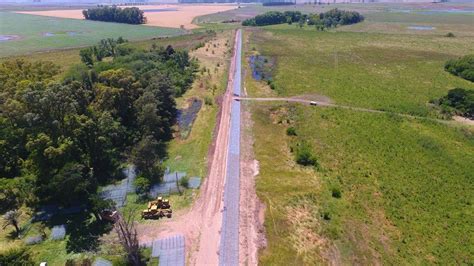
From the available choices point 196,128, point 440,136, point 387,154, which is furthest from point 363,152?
point 196,128

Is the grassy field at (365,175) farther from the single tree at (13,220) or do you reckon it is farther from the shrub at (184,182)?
the single tree at (13,220)

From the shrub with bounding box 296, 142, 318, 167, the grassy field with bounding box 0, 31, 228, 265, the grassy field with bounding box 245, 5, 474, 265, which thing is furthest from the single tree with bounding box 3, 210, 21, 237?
the shrub with bounding box 296, 142, 318, 167

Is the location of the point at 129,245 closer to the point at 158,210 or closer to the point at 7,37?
the point at 158,210

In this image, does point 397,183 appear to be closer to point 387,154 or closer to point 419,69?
point 387,154

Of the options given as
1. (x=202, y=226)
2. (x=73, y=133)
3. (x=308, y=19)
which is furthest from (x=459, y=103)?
(x=308, y=19)

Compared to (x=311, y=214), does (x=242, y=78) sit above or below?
above

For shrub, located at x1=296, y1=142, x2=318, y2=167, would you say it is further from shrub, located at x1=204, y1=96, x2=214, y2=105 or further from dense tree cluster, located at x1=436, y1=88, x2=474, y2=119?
dense tree cluster, located at x1=436, y1=88, x2=474, y2=119
